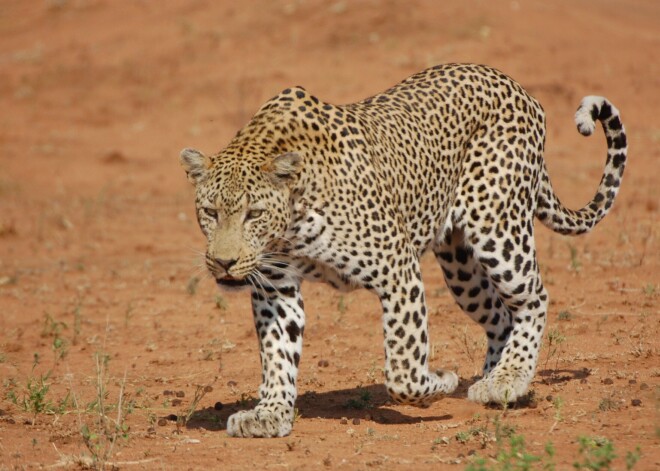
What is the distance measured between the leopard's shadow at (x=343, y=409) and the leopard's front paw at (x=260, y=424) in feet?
1.28

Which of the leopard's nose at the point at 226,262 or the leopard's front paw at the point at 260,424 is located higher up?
the leopard's nose at the point at 226,262

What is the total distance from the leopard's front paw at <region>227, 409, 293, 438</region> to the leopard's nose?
1.06 meters

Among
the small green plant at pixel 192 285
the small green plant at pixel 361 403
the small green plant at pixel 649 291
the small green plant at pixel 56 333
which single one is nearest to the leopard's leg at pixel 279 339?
the small green plant at pixel 361 403

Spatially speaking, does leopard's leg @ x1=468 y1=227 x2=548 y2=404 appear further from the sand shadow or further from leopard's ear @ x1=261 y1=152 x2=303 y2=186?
leopard's ear @ x1=261 y1=152 x2=303 y2=186

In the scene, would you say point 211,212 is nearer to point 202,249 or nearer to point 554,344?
point 554,344

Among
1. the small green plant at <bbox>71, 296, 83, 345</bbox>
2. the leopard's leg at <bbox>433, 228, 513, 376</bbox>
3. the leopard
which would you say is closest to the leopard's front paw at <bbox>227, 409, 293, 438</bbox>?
the leopard

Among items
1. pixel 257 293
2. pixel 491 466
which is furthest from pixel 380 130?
pixel 491 466

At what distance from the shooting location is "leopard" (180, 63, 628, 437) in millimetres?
6633

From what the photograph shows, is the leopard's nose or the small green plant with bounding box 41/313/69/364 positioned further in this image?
the small green plant with bounding box 41/313/69/364

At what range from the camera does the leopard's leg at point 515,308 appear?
7527 millimetres

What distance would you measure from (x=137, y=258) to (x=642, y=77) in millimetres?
11028

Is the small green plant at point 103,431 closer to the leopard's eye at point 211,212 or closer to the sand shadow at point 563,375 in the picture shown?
the leopard's eye at point 211,212

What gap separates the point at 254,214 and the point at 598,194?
123 inches

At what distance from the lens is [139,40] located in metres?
26.7
